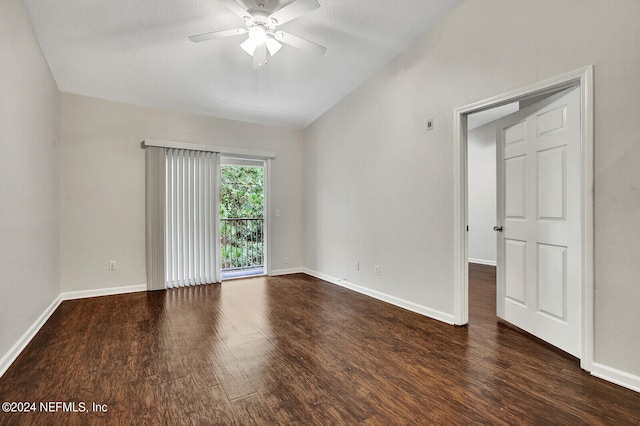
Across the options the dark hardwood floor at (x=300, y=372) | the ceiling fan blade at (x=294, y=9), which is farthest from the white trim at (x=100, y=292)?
the ceiling fan blade at (x=294, y=9)

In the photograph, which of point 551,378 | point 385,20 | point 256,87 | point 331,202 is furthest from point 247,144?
point 551,378

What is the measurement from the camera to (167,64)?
11.0 feet

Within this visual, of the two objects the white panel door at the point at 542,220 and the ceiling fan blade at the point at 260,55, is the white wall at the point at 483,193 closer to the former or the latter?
the white panel door at the point at 542,220

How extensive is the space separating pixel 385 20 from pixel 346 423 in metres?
3.28

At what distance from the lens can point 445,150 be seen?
114 inches

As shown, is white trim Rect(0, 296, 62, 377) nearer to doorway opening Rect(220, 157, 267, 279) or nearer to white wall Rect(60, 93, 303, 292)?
white wall Rect(60, 93, 303, 292)

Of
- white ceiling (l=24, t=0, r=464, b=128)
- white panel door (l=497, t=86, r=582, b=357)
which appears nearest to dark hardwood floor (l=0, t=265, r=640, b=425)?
white panel door (l=497, t=86, r=582, b=357)

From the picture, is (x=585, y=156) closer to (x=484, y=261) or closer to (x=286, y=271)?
(x=286, y=271)

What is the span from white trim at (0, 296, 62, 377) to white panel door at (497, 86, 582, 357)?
3.95m

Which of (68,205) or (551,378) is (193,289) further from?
(551,378)

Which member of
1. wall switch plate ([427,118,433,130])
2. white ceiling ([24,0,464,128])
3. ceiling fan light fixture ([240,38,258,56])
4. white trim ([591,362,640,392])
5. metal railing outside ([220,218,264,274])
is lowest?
white trim ([591,362,640,392])

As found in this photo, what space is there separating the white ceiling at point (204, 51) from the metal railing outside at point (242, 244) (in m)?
1.92

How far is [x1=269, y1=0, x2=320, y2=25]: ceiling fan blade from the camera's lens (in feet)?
7.09

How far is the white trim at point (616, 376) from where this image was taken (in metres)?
1.78
